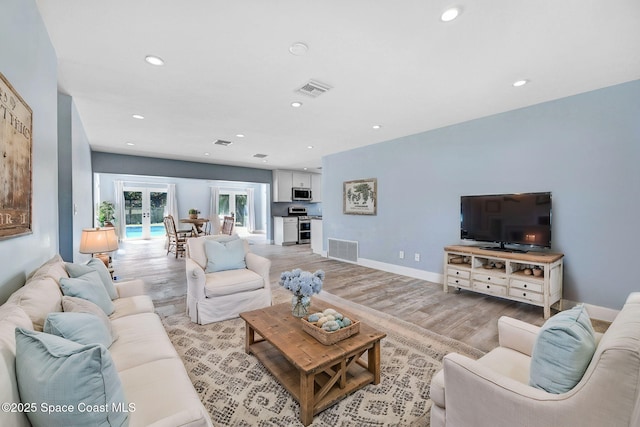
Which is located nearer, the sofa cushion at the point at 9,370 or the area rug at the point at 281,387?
the sofa cushion at the point at 9,370

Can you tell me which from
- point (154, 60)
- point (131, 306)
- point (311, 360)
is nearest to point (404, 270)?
point (311, 360)

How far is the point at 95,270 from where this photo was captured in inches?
83.7

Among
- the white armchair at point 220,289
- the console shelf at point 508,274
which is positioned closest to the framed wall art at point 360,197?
the console shelf at point 508,274

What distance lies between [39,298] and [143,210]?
32.8 ft

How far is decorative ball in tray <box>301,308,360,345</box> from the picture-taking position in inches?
67.6

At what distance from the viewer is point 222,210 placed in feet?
36.7

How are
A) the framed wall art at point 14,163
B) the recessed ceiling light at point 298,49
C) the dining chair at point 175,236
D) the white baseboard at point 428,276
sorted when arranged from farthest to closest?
the dining chair at point 175,236, the white baseboard at point 428,276, the recessed ceiling light at point 298,49, the framed wall art at point 14,163

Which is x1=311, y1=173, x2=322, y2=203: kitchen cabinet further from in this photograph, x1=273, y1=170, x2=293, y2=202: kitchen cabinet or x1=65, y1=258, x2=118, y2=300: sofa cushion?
x1=65, y1=258, x2=118, y2=300: sofa cushion

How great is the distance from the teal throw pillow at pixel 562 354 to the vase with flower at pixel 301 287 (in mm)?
1315

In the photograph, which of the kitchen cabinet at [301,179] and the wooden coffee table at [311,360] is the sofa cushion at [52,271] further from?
the kitchen cabinet at [301,179]

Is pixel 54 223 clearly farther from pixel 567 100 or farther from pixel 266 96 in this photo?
pixel 567 100

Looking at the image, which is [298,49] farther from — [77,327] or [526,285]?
[526,285]

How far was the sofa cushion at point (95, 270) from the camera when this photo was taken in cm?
198

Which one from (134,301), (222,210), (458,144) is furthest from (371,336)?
(222,210)
